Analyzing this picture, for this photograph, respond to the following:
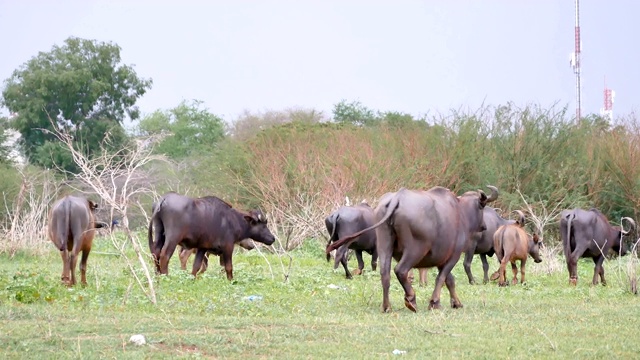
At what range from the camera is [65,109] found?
52.5 m

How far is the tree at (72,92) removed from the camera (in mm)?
50875

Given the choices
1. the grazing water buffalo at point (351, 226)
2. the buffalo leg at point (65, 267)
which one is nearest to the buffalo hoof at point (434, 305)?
the buffalo leg at point (65, 267)

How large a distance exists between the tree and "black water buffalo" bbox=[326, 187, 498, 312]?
126 feet

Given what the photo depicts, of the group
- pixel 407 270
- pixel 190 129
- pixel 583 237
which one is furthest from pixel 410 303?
pixel 190 129

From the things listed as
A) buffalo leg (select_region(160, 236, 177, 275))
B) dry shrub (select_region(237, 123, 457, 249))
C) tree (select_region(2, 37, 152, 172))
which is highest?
tree (select_region(2, 37, 152, 172))

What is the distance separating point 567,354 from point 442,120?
29.8 meters

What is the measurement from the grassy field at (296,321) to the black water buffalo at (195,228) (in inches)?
30.9

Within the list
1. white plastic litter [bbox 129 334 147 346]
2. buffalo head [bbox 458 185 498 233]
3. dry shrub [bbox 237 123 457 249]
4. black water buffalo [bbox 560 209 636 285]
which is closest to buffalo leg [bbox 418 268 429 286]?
black water buffalo [bbox 560 209 636 285]

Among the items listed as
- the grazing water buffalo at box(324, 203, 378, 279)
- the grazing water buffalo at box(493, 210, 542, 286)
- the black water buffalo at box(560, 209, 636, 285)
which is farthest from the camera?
the grazing water buffalo at box(324, 203, 378, 279)

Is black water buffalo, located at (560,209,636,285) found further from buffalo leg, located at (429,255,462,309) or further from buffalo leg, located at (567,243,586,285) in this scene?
buffalo leg, located at (429,255,462,309)

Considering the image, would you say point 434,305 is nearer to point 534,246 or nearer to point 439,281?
point 439,281

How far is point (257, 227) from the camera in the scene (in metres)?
19.4

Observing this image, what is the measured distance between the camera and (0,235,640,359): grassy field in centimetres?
906

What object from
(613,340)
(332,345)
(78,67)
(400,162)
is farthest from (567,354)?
(78,67)
